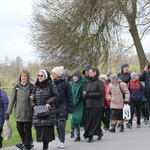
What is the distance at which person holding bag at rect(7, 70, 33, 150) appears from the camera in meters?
9.19

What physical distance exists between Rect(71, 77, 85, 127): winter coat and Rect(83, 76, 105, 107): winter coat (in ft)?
0.56

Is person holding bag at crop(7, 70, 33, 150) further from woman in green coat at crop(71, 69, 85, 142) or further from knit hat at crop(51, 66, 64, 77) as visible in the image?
woman in green coat at crop(71, 69, 85, 142)

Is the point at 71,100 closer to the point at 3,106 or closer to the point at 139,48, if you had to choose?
the point at 3,106

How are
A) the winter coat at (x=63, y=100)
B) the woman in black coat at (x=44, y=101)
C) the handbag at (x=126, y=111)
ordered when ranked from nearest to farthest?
1. the woman in black coat at (x=44, y=101)
2. the winter coat at (x=63, y=100)
3. the handbag at (x=126, y=111)

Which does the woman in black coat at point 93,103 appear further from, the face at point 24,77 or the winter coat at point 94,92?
the face at point 24,77

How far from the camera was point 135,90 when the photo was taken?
14.3 metres

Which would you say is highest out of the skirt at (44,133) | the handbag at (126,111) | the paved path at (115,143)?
the handbag at (126,111)

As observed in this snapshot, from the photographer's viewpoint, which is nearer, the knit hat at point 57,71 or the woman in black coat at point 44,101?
the woman in black coat at point 44,101

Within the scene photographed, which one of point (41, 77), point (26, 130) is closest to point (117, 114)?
point (26, 130)

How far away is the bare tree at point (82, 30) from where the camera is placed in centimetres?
2605

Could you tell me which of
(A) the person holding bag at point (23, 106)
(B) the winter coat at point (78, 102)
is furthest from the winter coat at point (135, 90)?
(A) the person holding bag at point (23, 106)

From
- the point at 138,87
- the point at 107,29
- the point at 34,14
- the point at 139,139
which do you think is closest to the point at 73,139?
the point at 139,139

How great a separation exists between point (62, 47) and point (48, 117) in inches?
748

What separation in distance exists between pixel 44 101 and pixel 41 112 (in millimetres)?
277
